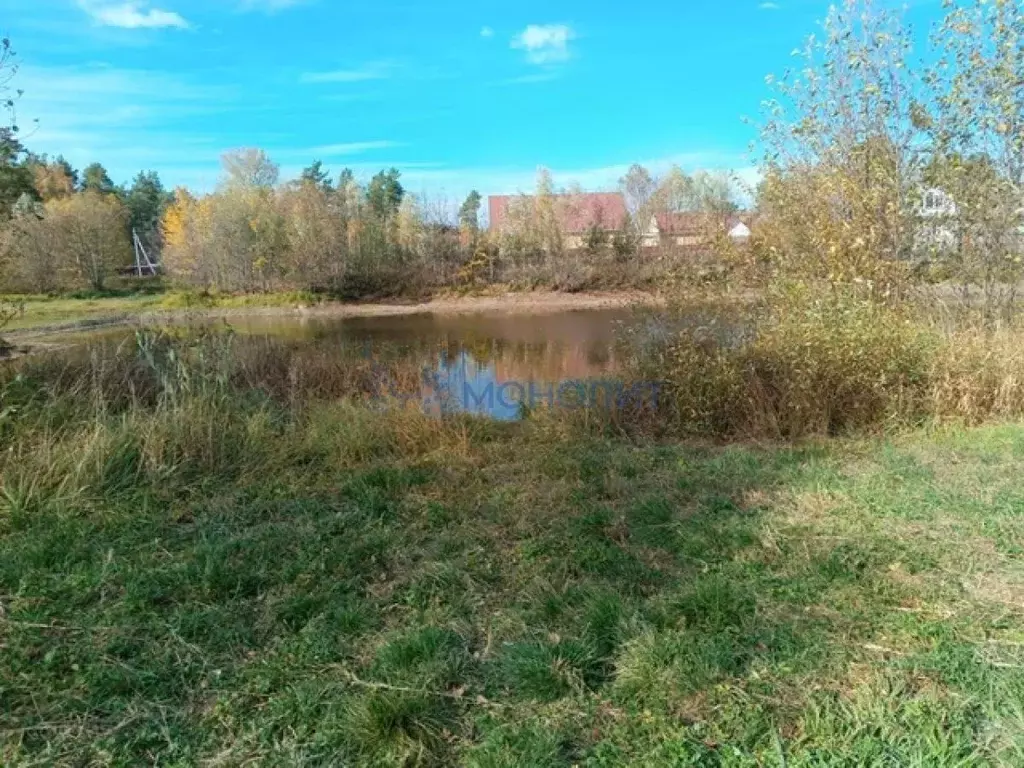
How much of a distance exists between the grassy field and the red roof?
31.7m

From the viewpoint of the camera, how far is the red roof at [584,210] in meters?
34.8

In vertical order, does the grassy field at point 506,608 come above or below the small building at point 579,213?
below

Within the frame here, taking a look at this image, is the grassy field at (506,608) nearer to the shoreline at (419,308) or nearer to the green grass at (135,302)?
the shoreline at (419,308)

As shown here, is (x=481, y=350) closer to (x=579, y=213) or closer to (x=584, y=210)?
(x=579, y=213)

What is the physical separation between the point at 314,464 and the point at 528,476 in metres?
1.63

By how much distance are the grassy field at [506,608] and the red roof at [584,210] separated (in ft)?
104

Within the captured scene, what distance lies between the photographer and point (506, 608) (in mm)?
2594

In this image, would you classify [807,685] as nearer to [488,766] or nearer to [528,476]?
[488,766]

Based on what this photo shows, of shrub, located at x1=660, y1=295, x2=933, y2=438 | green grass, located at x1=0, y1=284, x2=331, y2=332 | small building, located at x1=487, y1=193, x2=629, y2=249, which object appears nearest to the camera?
shrub, located at x1=660, y1=295, x2=933, y2=438

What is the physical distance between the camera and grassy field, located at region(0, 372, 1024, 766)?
185 centimetres

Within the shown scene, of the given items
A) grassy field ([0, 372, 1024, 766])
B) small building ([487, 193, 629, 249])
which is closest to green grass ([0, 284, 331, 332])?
small building ([487, 193, 629, 249])

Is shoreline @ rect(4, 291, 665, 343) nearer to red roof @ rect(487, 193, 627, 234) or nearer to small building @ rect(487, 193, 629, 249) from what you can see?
small building @ rect(487, 193, 629, 249)

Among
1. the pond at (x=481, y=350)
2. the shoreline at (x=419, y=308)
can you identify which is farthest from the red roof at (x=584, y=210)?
the pond at (x=481, y=350)

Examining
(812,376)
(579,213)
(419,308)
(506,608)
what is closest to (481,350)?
(812,376)
